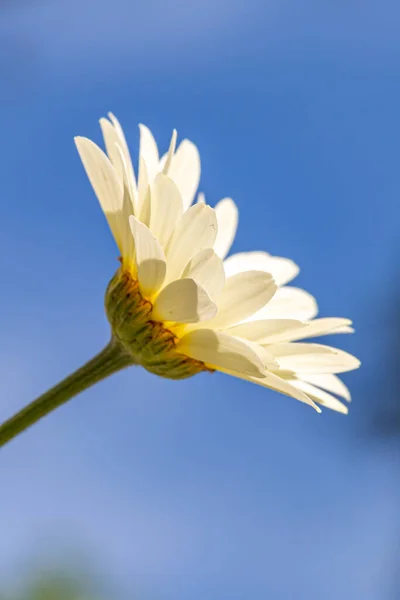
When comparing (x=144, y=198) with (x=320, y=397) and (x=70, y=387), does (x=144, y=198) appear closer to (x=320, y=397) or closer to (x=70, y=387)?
(x=70, y=387)

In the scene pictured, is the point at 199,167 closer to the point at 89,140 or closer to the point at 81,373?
the point at 89,140

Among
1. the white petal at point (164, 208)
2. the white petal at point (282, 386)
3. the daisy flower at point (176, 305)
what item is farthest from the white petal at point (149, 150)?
the white petal at point (282, 386)

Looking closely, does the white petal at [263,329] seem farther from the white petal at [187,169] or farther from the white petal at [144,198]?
the white petal at [187,169]

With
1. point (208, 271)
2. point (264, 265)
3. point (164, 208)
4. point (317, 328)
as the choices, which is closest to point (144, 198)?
point (164, 208)

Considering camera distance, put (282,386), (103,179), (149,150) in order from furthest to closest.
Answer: (149,150)
(103,179)
(282,386)

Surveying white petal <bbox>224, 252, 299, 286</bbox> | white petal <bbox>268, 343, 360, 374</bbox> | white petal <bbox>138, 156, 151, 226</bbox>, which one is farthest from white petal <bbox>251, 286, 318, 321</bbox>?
white petal <bbox>138, 156, 151, 226</bbox>

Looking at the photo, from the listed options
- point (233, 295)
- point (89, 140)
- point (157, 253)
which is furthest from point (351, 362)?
point (89, 140)
